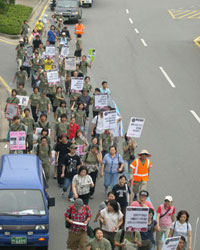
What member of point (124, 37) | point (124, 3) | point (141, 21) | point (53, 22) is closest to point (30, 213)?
point (53, 22)

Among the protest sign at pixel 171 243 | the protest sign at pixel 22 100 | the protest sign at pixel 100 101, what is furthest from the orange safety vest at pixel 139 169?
the protest sign at pixel 22 100

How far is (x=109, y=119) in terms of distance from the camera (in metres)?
18.1

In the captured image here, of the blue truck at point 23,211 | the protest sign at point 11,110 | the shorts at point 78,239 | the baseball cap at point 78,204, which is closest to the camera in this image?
the baseball cap at point 78,204

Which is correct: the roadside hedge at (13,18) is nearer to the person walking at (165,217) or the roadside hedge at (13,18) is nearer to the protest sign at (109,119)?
the protest sign at (109,119)

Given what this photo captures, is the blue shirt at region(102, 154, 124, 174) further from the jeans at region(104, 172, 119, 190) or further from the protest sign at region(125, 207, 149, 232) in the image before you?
the protest sign at region(125, 207, 149, 232)

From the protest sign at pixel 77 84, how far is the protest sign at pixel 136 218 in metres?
9.73

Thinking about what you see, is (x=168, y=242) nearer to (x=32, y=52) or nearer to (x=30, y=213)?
(x=30, y=213)

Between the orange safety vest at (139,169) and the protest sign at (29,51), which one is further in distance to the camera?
the protest sign at (29,51)

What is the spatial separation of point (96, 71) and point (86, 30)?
9341mm

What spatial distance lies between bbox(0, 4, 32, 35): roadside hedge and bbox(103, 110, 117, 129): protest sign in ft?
63.0

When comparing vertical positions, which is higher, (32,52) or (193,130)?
(32,52)

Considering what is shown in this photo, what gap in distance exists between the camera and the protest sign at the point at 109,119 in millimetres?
17953

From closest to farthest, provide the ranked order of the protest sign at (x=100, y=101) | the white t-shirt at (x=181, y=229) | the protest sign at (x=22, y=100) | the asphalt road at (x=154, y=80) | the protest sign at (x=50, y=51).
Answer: the white t-shirt at (x=181, y=229) → the asphalt road at (x=154, y=80) → the protest sign at (x=100, y=101) → the protest sign at (x=22, y=100) → the protest sign at (x=50, y=51)

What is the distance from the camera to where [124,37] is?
37500 millimetres
